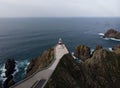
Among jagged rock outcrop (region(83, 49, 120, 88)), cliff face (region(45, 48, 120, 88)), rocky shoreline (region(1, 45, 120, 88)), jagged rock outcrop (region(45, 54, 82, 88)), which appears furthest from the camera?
jagged rock outcrop (region(83, 49, 120, 88))

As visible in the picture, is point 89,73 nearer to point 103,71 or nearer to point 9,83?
point 103,71

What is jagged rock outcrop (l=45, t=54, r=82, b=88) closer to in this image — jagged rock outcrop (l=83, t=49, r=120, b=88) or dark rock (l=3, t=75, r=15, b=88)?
jagged rock outcrop (l=83, t=49, r=120, b=88)

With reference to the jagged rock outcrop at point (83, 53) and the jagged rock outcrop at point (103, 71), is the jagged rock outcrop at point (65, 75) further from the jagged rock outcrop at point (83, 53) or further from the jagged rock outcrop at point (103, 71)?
the jagged rock outcrop at point (83, 53)

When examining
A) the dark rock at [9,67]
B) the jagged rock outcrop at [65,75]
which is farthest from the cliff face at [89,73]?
the dark rock at [9,67]

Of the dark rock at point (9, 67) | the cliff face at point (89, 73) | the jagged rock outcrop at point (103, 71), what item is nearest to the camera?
the cliff face at point (89, 73)

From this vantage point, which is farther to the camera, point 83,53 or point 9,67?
point 83,53

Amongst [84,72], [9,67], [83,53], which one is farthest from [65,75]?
[83,53]

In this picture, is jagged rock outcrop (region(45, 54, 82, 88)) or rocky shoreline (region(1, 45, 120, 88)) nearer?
jagged rock outcrop (region(45, 54, 82, 88))

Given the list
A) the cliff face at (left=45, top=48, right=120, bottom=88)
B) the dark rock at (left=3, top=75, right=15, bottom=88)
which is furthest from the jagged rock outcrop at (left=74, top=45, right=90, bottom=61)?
the dark rock at (left=3, top=75, right=15, bottom=88)

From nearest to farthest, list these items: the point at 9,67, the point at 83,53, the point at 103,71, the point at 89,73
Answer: the point at 89,73 → the point at 103,71 → the point at 9,67 → the point at 83,53
